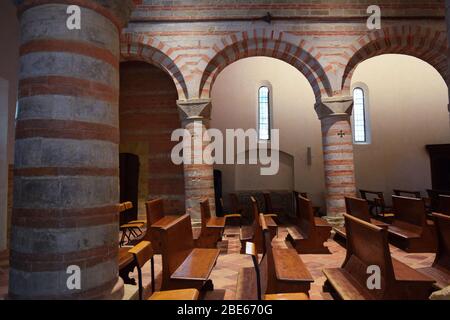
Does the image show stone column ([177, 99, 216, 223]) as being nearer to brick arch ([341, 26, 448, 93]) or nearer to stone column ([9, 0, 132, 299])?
brick arch ([341, 26, 448, 93])

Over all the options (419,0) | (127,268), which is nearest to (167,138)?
(127,268)

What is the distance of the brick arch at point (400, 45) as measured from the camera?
7.18 meters

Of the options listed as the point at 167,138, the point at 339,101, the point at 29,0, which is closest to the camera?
the point at 29,0

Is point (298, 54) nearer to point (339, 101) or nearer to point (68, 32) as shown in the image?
point (339, 101)

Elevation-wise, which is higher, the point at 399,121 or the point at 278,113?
the point at 278,113

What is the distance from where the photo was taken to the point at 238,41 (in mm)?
7211

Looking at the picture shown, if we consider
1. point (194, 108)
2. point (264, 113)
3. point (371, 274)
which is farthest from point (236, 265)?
point (264, 113)

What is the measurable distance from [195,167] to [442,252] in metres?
4.67

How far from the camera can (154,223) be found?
17.8 ft

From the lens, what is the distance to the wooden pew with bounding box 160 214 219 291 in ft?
9.00

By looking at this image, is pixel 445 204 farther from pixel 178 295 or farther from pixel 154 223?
pixel 178 295

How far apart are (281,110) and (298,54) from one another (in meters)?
3.50

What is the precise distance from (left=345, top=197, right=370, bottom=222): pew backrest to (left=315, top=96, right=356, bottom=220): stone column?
2.49ft
